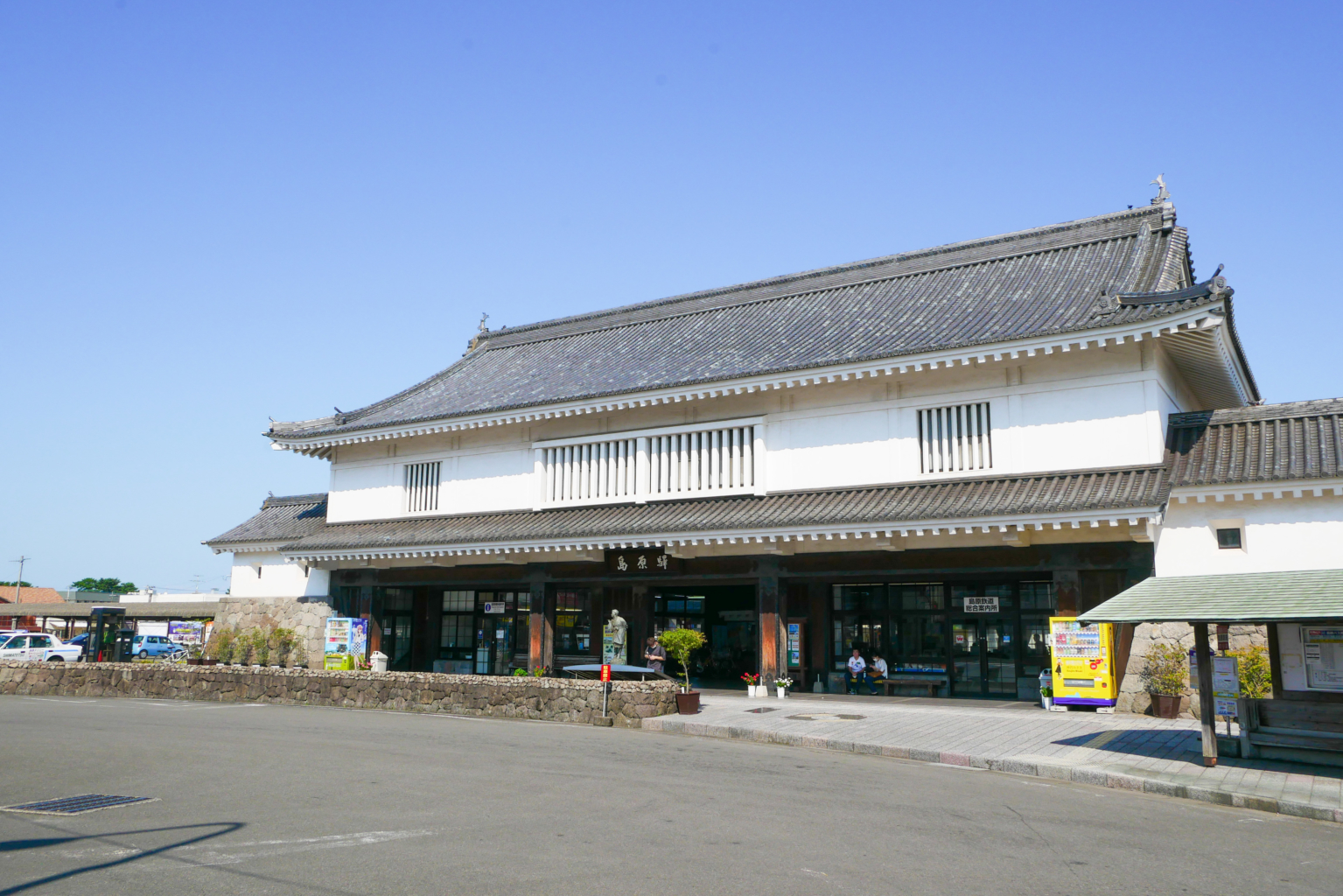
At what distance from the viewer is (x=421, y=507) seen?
2920cm

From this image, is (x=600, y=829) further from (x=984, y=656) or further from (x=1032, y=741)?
(x=984, y=656)

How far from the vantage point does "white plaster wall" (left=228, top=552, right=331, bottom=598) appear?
3180cm

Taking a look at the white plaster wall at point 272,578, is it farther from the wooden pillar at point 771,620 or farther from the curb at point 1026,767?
the curb at point 1026,767

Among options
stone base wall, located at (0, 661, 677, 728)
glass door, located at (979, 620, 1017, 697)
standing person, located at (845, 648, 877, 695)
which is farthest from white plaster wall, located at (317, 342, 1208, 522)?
stone base wall, located at (0, 661, 677, 728)

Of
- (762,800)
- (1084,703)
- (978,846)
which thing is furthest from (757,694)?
(978,846)

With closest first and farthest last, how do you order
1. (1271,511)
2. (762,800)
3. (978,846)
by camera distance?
1. (978,846)
2. (762,800)
3. (1271,511)

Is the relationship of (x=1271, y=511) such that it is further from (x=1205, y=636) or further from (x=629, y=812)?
(x=629, y=812)

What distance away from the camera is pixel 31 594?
8294 centimetres

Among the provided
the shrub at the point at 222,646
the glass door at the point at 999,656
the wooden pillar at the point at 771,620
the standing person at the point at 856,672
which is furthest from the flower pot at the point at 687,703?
the shrub at the point at 222,646

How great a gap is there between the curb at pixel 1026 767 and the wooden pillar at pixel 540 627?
8.35m

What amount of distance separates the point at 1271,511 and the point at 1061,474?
3.72m

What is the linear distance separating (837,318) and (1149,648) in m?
11.7

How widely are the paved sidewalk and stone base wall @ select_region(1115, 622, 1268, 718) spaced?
0.37 m

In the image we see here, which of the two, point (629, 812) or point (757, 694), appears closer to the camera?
point (629, 812)
